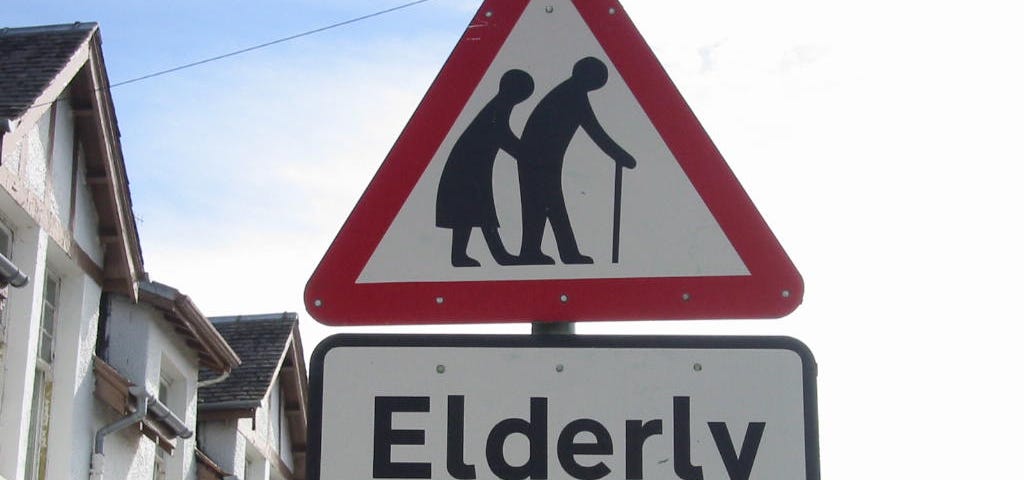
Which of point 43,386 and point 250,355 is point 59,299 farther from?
point 250,355

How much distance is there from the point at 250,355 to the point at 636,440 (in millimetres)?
16864

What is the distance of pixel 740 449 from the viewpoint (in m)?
2.55

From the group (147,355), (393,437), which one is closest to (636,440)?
(393,437)

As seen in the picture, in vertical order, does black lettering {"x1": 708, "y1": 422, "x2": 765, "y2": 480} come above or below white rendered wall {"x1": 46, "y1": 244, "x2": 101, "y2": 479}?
below

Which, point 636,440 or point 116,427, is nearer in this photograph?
point 636,440

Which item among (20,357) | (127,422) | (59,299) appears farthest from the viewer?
(127,422)

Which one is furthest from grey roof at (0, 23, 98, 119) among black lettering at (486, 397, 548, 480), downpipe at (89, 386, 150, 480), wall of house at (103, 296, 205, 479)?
black lettering at (486, 397, 548, 480)

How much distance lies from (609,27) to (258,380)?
51.6ft

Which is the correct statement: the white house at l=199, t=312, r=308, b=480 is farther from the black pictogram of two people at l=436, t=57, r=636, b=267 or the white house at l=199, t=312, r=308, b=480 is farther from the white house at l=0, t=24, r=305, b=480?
the black pictogram of two people at l=436, t=57, r=636, b=267

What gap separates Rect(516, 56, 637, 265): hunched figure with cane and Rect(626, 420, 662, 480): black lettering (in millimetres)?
325

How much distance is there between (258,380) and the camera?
18.2 metres

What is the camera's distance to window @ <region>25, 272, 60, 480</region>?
11.5m

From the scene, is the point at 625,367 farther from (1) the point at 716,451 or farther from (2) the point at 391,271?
(2) the point at 391,271

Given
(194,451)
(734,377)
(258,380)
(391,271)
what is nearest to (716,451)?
(734,377)
